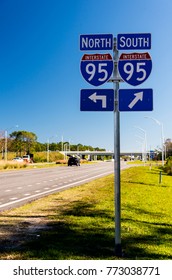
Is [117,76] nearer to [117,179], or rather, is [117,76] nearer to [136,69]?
[136,69]

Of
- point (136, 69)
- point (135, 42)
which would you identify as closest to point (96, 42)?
point (135, 42)

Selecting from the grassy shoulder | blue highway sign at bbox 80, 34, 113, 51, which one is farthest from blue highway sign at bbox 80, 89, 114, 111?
the grassy shoulder

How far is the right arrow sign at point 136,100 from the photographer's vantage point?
576 cm

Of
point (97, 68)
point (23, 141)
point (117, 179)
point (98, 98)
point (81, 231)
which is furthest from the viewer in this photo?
point (23, 141)

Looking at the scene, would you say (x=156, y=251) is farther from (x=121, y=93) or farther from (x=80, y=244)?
(x=121, y=93)

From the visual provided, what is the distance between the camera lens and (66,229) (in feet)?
26.1

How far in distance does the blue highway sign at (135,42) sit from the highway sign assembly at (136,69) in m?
0.14

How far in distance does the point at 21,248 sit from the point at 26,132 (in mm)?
126534

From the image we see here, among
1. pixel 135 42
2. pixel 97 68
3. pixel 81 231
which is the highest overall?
pixel 135 42

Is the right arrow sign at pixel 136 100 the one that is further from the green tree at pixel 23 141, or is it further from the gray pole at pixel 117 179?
the green tree at pixel 23 141

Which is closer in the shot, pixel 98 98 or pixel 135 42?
pixel 98 98

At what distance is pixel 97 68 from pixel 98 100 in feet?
1.70

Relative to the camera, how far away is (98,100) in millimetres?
5832

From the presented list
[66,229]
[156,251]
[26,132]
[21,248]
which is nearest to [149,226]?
[66,229]
